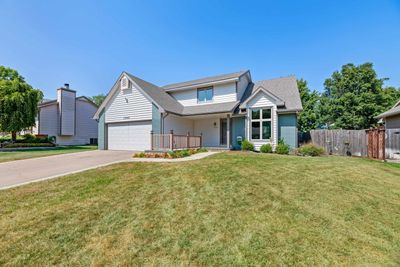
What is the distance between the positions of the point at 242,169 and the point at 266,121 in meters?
7.16

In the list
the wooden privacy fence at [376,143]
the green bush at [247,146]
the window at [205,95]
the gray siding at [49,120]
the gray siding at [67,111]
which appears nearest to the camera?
the wooden privacy fence at [376,143]

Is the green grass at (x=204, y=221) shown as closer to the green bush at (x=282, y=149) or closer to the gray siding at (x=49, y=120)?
Answer: the green bush at (x=282, y=149)

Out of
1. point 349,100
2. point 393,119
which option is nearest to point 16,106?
point 393,119

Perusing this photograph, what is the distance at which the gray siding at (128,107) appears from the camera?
13.8 meters

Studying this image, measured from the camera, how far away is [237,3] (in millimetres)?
10742

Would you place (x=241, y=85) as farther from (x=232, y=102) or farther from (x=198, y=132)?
(x=198, y=132)

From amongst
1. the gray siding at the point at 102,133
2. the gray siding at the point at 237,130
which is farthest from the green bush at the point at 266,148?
the gray siding at the point at 102,133

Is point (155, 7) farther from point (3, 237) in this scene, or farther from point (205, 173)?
point (3, 237)

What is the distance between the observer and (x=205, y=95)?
15953 mm

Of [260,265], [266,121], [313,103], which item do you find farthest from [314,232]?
[313,103]

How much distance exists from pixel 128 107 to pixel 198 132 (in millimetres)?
6340

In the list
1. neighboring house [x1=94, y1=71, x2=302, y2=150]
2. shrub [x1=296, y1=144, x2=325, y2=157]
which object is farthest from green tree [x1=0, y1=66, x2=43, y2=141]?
shrub [x1=296, y1=144, x2=325, y2=157]

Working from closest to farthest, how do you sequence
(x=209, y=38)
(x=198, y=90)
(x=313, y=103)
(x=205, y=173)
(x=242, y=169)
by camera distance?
1. (x=205, y=173)
2. (x=242, y=169)
3. (x=209, y=38)
4. (x=198, y=90)
5. (x=313, y=103)

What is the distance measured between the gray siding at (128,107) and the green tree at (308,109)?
22286 mm
